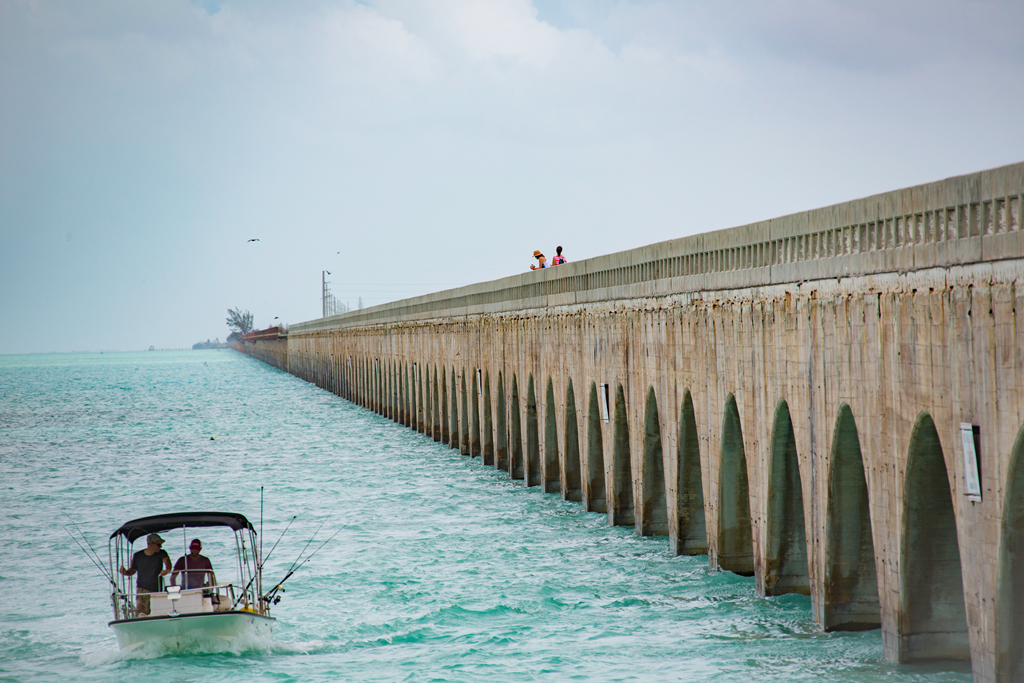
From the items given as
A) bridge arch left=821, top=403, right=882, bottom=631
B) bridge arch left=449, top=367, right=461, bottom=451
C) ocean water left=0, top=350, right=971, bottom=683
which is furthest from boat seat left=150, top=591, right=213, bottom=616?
bridge arch left=449, top=367, right=461, bottom=451

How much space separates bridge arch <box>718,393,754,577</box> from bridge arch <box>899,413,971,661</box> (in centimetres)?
580

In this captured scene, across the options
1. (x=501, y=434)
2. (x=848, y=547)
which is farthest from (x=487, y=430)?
(x=848, y=547)

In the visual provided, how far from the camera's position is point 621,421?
25.5 m

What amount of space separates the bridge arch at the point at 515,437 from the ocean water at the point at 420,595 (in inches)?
38.6

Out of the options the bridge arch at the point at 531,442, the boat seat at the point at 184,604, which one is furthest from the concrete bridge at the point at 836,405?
the boat seat at the point at 184,604

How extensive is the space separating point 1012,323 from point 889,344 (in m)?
2.44

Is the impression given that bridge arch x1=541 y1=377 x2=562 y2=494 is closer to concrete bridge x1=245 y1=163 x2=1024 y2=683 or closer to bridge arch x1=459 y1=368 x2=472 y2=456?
concrete bridge x1=245 y1=163 x2=1024 y2=683

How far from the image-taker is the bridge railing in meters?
10.8

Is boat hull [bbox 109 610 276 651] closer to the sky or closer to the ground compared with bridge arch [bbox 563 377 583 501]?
closer to the ground

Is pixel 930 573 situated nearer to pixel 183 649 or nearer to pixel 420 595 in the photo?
pixel 420 595

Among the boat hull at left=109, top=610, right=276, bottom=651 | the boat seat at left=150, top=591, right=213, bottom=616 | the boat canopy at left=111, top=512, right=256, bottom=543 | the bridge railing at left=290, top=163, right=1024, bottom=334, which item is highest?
the bridge railing at left=290, top=163, right=1024, bottom=334

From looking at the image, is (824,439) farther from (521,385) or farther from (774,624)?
(521,385)

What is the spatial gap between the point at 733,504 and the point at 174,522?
9.12m

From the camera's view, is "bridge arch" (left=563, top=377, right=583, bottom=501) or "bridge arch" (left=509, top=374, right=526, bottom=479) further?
"bridge arch" (left=509, top=374, right=526, bottom=479)
